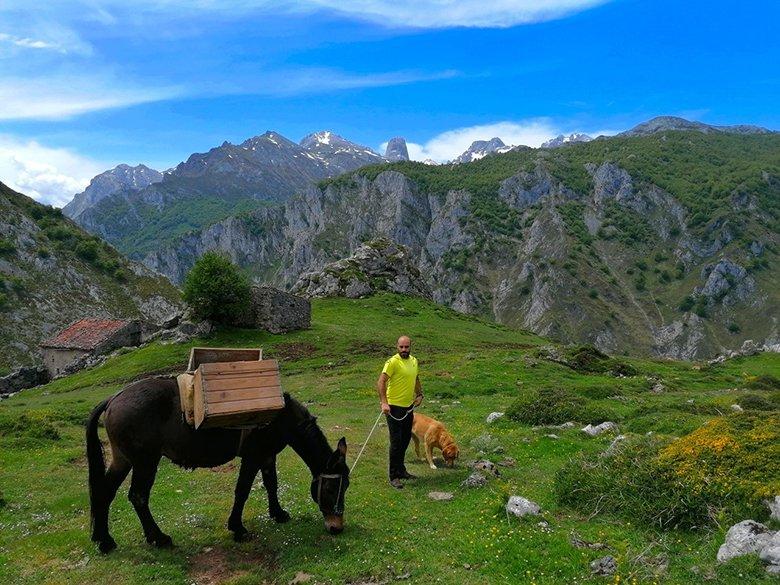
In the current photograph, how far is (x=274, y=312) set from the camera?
2203 inches

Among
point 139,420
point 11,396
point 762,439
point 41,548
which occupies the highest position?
point 139,420

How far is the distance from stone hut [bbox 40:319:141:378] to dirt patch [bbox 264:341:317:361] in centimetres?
2299

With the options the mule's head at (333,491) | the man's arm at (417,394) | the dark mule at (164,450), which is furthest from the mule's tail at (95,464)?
the man's arm at (417,394)

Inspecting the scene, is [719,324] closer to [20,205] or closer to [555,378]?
[555,378]

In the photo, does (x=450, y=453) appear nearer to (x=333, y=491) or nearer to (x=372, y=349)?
(x=333, y=491)

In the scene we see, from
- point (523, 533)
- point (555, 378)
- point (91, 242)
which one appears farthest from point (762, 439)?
point (91, 242)

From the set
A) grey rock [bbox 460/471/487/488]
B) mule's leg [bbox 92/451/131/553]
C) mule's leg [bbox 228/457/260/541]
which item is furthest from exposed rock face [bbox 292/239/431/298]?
mule's leg [bbox 92/451/131/553]

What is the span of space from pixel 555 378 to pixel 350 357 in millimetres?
18466

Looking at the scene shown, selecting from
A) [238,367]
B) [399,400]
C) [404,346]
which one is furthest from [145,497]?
[404,346]

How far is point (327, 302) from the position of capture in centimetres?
7281

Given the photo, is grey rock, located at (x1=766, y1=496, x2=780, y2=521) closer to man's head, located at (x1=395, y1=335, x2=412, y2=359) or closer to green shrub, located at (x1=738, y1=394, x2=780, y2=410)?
man's head, located at (x1=395, y1=335, x2=412, y2=359)

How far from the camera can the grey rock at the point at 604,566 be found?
824cm

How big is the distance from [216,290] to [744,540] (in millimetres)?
50211

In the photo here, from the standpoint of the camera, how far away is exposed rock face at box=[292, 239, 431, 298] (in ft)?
253
